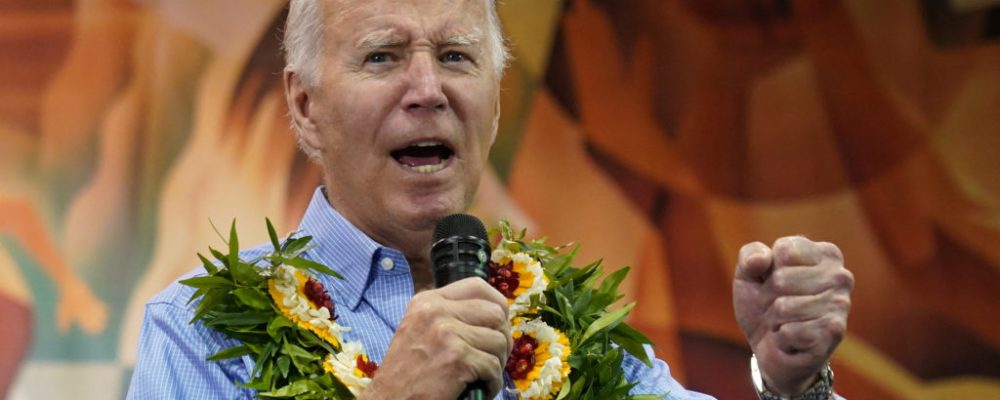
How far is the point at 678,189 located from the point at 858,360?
79 cm

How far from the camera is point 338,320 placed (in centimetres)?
171

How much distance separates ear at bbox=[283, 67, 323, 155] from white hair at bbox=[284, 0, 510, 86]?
0.02 metres

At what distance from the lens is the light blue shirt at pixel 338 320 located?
1.55 m

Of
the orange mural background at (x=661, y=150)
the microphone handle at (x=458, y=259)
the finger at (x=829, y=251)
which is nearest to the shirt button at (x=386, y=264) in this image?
the microphone handle at (x=458, y=259)

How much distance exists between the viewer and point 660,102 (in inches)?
150

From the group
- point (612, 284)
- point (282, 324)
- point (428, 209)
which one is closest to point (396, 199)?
point (428, 209)

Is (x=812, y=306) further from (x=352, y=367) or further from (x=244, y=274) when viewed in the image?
(x=244, y=274)

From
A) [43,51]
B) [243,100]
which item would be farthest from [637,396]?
[43,51]

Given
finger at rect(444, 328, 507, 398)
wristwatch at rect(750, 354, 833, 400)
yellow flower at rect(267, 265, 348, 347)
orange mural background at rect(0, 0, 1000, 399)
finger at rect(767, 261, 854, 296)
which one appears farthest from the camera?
orange mural background at rect(0, 0, 1000, 399)

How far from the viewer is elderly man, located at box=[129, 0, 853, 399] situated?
1428mm

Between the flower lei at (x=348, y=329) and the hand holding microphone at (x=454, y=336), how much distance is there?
0.59 feet

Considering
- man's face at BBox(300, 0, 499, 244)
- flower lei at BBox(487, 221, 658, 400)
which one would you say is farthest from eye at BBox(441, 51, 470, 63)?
flower lei at BBox(487, 221, 658, 400)

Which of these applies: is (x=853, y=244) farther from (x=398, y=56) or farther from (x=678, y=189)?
(x=398, y=56)

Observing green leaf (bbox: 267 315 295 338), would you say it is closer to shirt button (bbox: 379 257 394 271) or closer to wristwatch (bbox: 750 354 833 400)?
shirt button (bbox: 379 257 394 271)
